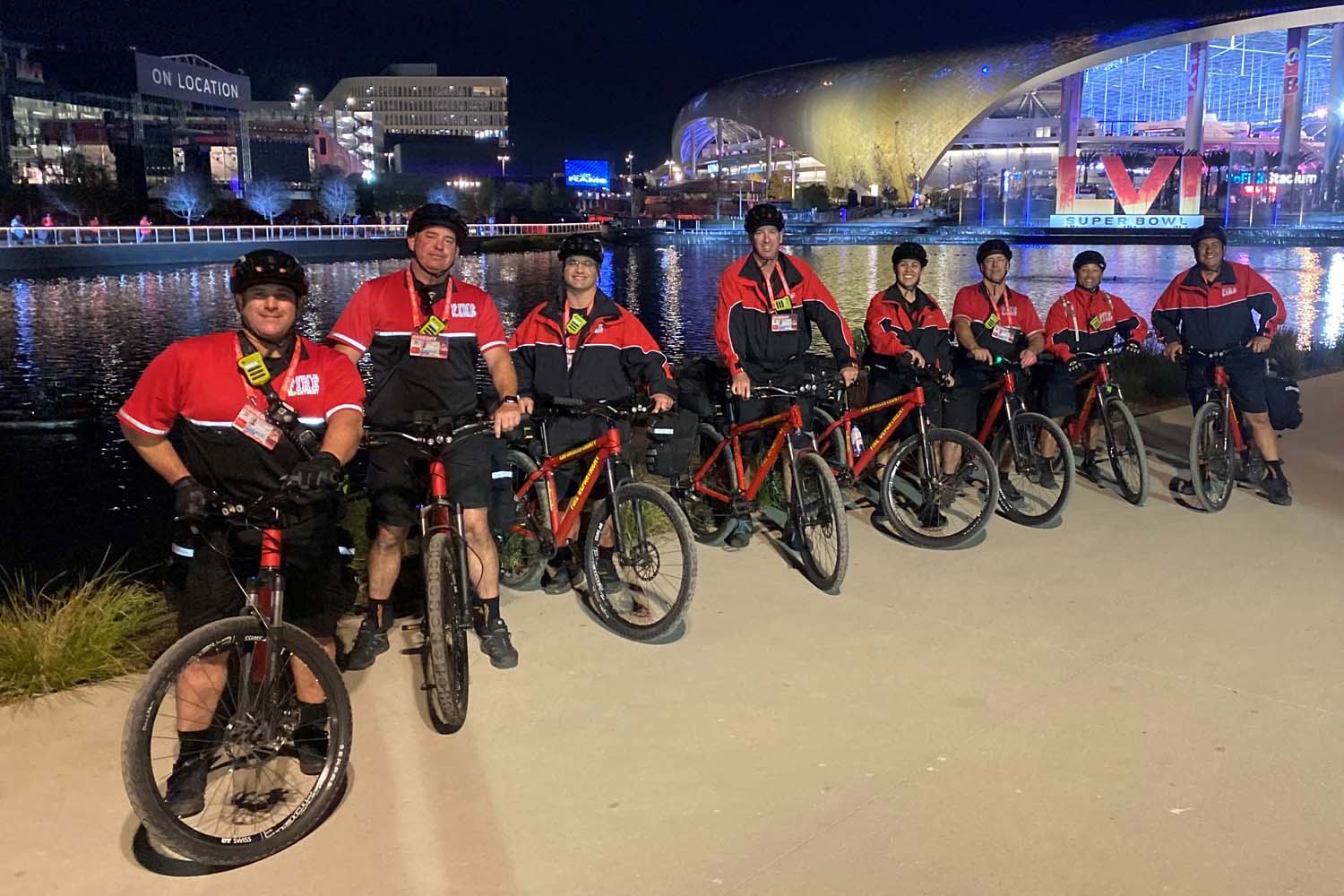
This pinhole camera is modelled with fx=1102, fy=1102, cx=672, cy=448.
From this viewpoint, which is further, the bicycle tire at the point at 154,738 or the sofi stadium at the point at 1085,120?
the sofi stadium at the point at 1085,120

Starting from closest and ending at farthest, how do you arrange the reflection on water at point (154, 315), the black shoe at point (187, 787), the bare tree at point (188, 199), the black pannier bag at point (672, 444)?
the black shoe at point (187, 787) < the black pannier bag at point (672, 444) < the reflection on water at point (154, 315) < the bare tree at point (188, 199)

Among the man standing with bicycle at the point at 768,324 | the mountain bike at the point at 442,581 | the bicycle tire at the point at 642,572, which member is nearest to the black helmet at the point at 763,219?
the man standing with bicycle at the point at 768,324

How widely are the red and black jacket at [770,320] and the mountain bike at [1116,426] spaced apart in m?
2.05

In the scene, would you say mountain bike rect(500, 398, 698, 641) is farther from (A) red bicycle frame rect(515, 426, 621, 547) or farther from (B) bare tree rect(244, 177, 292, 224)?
(B) bare tree rect(244, 177, 292, 224)

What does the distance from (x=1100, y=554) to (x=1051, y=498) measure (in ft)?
3.81

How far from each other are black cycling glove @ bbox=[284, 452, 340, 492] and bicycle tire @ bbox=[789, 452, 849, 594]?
110 inches

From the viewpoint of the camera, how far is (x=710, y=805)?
139 inches

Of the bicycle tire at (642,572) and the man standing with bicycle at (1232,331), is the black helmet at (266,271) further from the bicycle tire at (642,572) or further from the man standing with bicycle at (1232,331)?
the man standing with bicycle at (1232,331)

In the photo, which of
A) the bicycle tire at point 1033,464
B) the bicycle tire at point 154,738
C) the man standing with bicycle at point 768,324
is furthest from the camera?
the bicycle tire at point 1033,464

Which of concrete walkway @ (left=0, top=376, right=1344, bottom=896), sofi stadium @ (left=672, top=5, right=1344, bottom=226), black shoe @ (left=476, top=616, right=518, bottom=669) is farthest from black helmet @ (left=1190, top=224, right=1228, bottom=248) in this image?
Answer: sofi stadium @ (left=672, top=5, right=1344, bottom=226)

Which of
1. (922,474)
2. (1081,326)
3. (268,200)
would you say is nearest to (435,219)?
(922,474)

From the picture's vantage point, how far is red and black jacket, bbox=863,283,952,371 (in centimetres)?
718

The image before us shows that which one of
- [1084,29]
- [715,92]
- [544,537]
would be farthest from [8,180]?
[715,92]

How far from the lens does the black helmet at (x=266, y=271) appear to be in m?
3.48
